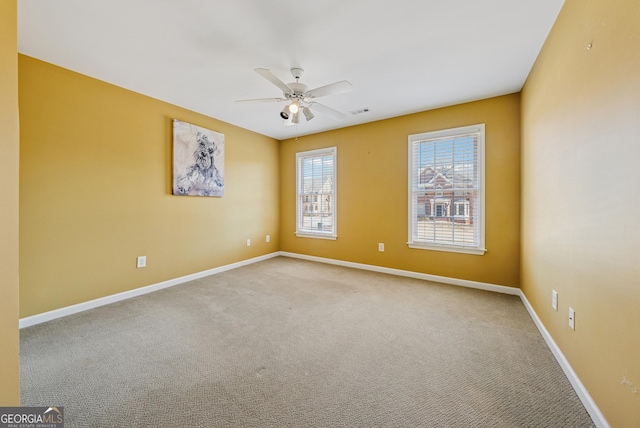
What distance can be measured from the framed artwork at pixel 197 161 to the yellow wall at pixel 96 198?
106 mm

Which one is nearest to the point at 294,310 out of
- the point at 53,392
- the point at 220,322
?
the point at 220,322

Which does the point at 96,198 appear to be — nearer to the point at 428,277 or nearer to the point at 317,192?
the point at 317,192

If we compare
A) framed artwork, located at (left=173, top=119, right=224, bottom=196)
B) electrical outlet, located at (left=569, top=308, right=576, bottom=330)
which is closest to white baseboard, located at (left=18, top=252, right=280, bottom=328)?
framed artwork, located at (left=173, top=119, right=224, bottom=196)

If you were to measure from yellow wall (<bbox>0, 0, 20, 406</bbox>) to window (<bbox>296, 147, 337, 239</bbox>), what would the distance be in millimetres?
3962

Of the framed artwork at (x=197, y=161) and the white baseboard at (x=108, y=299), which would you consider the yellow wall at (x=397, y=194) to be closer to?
the framed artwork at (x=197, y=161)

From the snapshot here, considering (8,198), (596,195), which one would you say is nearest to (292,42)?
(8,198)

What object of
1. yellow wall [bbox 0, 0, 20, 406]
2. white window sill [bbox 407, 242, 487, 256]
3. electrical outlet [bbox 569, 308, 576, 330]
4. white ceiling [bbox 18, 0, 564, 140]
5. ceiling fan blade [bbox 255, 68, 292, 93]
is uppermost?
white ceiling [bbox 18, 0, 564, 140]

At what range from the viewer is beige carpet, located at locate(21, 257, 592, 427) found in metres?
1.35

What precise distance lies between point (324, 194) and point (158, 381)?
12.2 feet

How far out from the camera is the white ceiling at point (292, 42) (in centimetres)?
175

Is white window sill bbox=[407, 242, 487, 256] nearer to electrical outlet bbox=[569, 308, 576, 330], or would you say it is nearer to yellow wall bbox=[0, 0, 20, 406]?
electrical outlet bbox=[569, 308, 576, 330]

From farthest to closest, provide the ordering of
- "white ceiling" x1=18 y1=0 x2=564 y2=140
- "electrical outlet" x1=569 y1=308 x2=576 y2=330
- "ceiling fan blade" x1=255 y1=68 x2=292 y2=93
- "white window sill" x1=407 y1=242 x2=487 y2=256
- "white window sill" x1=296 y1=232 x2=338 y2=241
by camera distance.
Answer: "white window sill" x1=296 y1=232 x2=338 y2=241 → "white window sill" x1=407 y1=242 x2=487 y2=256 → "ceiling fan blade" x1=255 y1=68 x2=292 y2=93 → "white ceiling" x1=18 y1=0 x2=564 y2=140 → "electrical outlet" x1=569 y1=308 x2=576 y2=330

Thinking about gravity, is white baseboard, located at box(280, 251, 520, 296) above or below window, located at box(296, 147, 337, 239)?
below

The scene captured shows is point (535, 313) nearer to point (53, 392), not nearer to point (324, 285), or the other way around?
point (324, 285)
